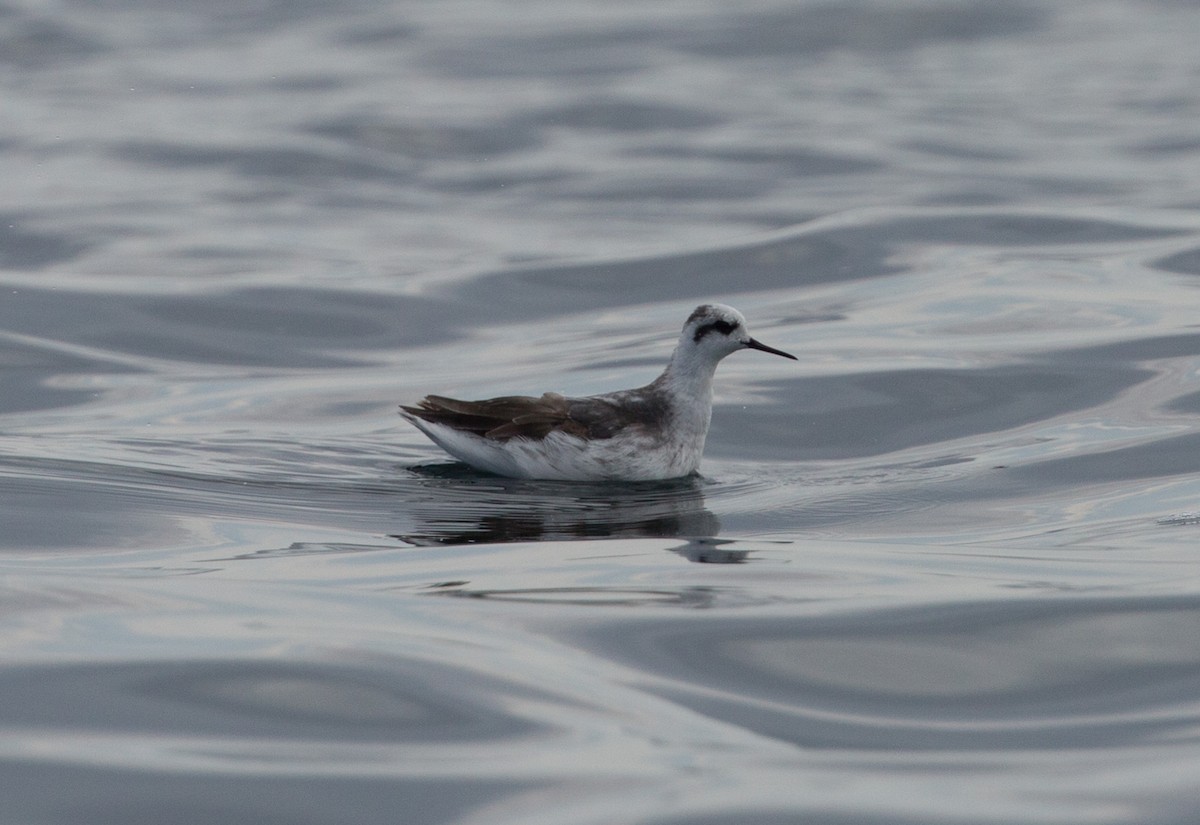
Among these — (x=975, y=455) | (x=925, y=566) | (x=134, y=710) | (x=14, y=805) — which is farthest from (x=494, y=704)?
(x=975, y=455)

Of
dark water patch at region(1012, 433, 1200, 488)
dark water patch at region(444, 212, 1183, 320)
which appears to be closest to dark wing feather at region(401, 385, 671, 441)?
dark water patch at region(1012, 433, 1200, 488)

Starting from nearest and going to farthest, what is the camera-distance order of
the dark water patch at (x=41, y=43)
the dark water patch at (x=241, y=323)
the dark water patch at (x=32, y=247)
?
the dark water patch at (x=241, y=323), the dark water patch at (x=32, y=247), the dark water patch at (x=41, y=43)

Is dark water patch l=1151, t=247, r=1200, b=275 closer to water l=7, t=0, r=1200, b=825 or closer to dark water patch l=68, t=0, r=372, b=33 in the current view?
water l=7, t=0, r=1200, b=825

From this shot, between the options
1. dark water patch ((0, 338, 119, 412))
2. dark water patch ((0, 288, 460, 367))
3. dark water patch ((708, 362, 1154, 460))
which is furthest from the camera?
dark water patch ((0, 288, 460, 367))

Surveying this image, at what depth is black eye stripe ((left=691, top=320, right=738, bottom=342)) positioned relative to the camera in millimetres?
10234

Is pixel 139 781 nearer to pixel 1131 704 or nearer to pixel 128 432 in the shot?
pixel 1131 704

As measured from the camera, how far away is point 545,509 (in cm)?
891

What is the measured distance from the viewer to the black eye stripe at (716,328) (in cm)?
1023

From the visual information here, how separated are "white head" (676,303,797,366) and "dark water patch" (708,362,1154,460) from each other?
3.69 feet

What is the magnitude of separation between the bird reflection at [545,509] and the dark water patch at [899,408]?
1510 millimetres

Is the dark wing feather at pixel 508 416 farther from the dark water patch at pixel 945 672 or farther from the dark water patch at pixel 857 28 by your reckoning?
the dark water patch at pixel 857 28

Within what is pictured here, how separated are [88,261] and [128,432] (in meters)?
6.90

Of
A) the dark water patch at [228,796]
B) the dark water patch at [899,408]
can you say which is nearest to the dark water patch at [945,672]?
the dark water patch at [228,796]

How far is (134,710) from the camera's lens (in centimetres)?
524
